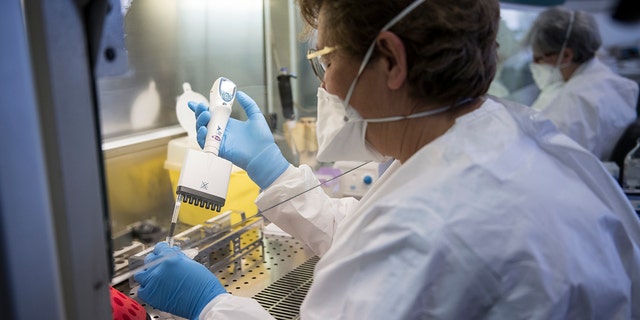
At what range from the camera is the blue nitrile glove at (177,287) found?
974mm

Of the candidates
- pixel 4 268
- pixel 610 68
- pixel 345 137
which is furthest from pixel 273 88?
pixel 610 68

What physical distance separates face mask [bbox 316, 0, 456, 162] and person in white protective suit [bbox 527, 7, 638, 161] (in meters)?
1.95

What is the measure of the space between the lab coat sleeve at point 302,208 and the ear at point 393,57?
0.44 m

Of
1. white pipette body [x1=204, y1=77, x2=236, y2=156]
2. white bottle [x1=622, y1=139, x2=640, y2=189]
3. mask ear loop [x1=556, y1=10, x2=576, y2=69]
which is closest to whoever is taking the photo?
white pipette body [x1=204, y1=77, x2=236, y2=156]

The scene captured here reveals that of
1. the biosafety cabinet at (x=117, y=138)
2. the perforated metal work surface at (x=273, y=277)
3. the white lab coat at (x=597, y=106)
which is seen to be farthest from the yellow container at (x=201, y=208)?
the white lab coat at (x=597, y=106)

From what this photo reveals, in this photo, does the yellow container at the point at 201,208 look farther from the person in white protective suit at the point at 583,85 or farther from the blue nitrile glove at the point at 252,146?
the person in white protective suit at the point at 583,85

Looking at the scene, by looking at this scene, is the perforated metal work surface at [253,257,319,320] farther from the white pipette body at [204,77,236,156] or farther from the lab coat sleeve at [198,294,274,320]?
the white pipette body at [204,77,236,156]

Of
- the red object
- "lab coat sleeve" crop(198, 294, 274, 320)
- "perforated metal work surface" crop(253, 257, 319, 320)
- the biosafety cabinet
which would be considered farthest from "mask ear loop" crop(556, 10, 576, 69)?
the red object

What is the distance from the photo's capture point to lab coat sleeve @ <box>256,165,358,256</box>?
122 cm

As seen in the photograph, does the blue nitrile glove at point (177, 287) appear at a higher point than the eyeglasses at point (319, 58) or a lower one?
lower

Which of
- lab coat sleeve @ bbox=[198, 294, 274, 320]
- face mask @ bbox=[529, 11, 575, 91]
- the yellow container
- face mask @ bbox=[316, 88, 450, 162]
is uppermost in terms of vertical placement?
face mask @ bbox=[316, 88, 450, 162]

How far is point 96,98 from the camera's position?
0.59 meters

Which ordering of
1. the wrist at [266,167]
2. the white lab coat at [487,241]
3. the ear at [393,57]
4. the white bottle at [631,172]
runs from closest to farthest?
1. the white lab coat at [487,241]
2. the ear at [393,57]
3. the wrist at [266,167]
4. the white bottle at [631,172]

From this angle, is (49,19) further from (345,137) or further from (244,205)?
(244,205)
